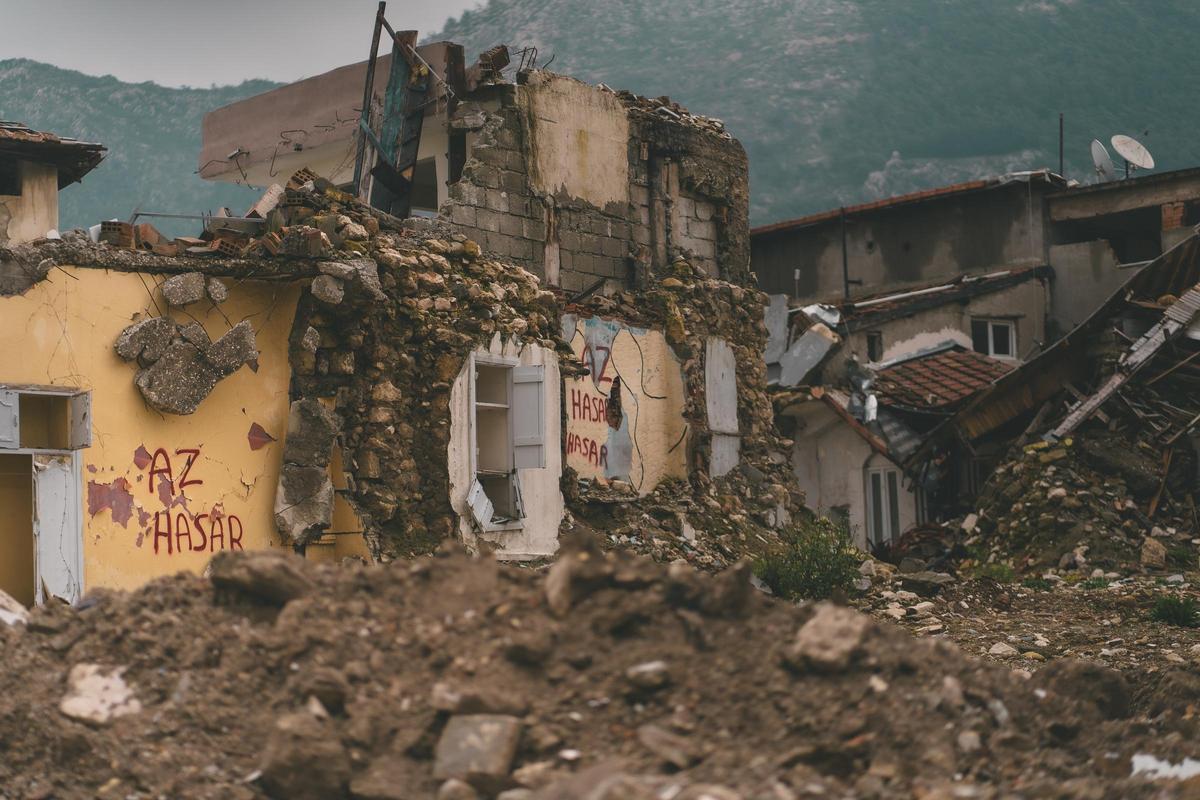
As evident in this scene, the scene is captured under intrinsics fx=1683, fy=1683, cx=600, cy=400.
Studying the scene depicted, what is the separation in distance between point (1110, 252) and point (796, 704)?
22.8 m

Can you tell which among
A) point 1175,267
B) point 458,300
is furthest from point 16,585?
point 1175,267

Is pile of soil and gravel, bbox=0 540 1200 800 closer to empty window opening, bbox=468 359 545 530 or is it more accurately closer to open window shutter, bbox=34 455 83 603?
open window shutter, bbox=34 455 83 603

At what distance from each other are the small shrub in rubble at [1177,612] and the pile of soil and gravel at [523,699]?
292 inches

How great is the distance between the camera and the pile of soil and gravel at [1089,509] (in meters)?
18.9

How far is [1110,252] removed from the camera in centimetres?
2678

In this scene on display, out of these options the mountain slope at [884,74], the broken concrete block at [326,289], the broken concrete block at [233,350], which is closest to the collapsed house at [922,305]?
the broken concrete block at [326,289]

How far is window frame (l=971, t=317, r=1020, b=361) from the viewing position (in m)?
26.0

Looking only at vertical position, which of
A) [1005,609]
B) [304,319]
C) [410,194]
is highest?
[410,194]

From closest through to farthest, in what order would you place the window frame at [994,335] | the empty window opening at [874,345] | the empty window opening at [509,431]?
the empty window opening at [509,431] → the empty window opening at [874,345] → the window frame at [994,335]

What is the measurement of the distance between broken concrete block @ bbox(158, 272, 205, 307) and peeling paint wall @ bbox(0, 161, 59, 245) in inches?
336

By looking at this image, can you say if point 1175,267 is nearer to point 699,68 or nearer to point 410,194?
point 410,194

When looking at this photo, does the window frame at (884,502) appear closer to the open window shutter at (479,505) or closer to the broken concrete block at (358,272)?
the open window shutter at (479,505)

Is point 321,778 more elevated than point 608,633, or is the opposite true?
point 608,633

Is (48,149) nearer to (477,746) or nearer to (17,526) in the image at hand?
(17,526)
